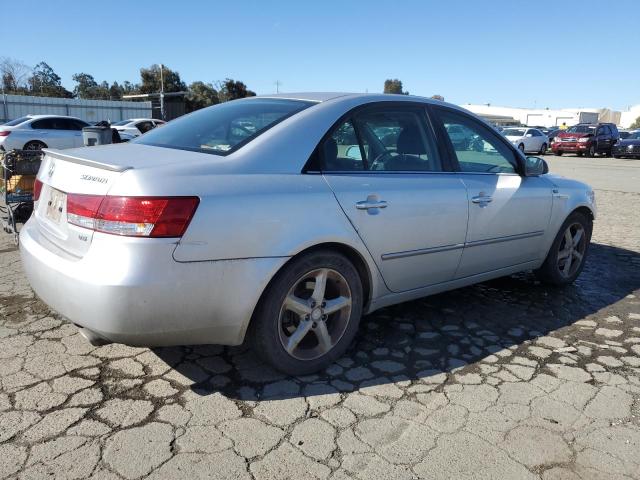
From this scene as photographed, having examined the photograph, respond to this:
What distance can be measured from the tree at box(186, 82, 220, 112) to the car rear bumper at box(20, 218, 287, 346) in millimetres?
52554

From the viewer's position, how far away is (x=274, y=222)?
105 inches

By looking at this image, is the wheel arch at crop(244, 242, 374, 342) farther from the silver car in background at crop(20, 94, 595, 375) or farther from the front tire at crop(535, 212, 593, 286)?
the front tire at crop(535, 212, 593, 286)

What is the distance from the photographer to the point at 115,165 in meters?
2.54

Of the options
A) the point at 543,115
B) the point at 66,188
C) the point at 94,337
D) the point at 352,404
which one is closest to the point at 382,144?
the point at 352,404

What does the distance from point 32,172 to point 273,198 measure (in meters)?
4.01

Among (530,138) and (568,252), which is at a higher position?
(530,138)

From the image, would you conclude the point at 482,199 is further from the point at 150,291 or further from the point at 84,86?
the point at 84,86

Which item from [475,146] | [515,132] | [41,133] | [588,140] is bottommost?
[41,133]

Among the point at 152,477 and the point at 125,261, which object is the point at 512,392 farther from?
the point at 125,261

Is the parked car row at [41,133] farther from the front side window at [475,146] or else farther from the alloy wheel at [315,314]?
the alloy wheel at [315,314]

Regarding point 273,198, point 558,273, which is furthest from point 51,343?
point 558,273

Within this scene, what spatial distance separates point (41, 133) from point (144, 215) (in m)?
16.3

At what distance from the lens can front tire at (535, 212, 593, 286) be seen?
4.65 metres

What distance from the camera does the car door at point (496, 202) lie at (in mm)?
3764
